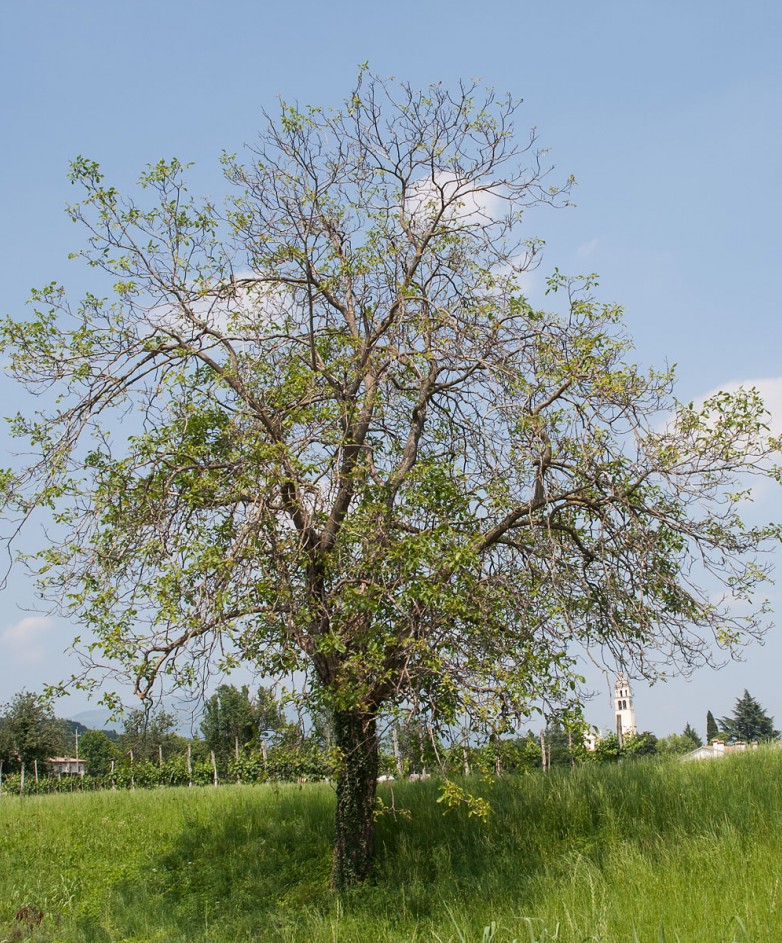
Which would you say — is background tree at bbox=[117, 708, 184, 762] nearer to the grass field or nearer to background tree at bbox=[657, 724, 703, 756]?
the grass field

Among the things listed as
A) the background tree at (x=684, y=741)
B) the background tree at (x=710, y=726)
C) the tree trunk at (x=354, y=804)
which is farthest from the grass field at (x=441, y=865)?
the background tree at (x=684, y=741)

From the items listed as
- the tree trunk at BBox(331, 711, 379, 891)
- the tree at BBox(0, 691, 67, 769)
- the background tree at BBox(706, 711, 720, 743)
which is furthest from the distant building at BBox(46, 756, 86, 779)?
the background tree at BBox(706, 711, 720, 743)

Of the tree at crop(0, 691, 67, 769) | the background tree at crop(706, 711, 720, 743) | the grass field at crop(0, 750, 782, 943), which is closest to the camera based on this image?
the grass field at crop(0, 750, 782, 943)

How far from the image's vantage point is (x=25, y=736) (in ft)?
145

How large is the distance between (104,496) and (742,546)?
889cm

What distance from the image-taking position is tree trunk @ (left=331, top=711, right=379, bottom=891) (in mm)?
12353

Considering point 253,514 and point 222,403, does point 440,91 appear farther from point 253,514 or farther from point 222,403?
point 253,514

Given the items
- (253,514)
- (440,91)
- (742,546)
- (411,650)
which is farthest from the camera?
(440,91)

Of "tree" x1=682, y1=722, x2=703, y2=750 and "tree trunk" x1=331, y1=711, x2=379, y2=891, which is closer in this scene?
"tree trunk" x1=331, y1=711, x2=379, y2=891

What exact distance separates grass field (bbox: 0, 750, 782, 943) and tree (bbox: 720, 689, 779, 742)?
65.3 metres

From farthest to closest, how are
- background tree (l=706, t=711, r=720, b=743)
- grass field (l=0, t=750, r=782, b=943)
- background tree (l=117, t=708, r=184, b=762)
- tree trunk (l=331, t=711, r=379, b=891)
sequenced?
1. background tree (l=706, t=711, r=720, b=743)
2. tree trunk (l=331, t=711, r=379, b=891)
3. background tree (l=117, t=708, r=184, b=762)
4. grass field (l=0, t=750, r=782, b=943)

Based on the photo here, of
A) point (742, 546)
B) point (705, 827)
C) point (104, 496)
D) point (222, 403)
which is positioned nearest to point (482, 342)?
point (222, 403)

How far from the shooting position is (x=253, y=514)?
1132cm

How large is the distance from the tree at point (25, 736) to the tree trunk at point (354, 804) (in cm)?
3527
